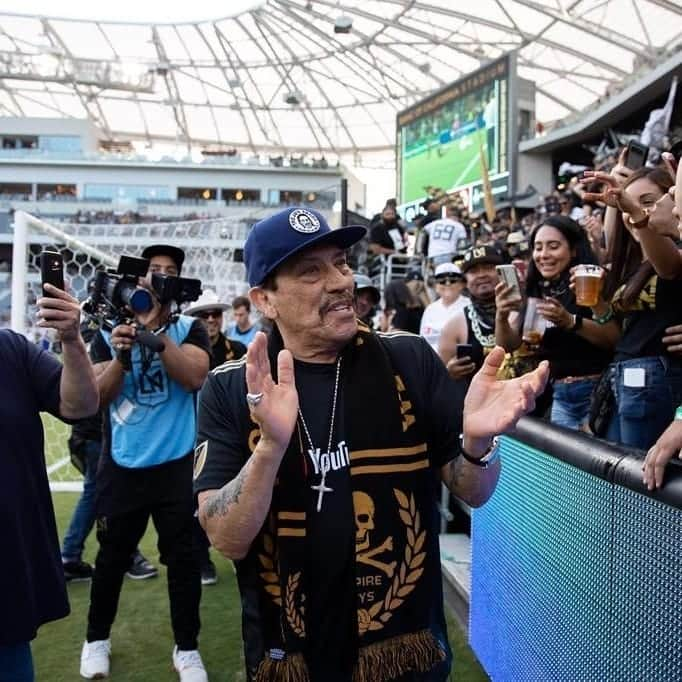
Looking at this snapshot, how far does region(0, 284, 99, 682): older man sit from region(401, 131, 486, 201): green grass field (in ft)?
60.4

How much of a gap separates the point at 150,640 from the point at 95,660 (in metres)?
0.47

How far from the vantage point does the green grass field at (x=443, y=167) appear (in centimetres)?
2022

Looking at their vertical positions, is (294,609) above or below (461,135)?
below

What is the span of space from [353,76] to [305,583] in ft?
141

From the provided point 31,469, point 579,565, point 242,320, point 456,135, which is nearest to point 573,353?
point 579,565

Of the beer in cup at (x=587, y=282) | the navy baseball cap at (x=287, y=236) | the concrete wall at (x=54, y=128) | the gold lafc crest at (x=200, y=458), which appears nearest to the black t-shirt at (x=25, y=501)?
the gold lafc crest at (x=200, y=458)

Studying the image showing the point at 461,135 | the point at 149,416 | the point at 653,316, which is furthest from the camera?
the point at 461,135

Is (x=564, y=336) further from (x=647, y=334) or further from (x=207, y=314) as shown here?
(x=207, y=314)

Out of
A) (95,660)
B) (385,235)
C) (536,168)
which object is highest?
(536,168)

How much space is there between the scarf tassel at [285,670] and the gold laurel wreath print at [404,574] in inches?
6.6

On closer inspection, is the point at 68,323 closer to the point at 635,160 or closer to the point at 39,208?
the point at 635,160

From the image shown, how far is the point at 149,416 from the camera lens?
11.5 ft

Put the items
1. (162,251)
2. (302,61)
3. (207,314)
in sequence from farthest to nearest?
(302,61), (207,314), (162,251)

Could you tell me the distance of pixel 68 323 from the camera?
232 cm
